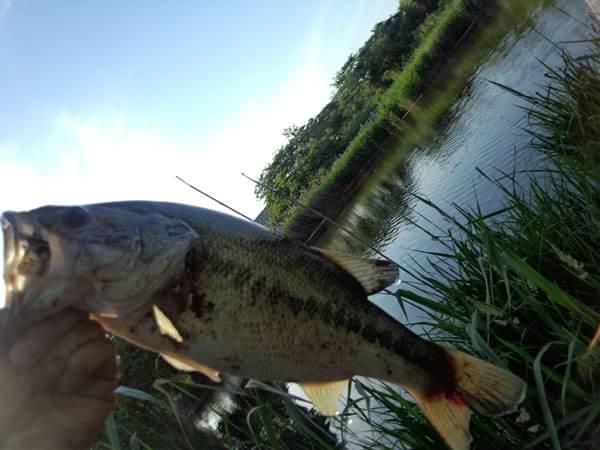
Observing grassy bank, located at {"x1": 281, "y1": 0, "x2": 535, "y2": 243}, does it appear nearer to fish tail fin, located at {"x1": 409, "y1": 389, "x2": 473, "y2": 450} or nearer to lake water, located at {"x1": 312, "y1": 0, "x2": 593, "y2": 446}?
lake water, located at {"x1": 312, "y1": 0, "x2": 593, "y2": 446}

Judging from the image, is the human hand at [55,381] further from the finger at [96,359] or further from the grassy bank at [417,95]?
the grassy bank at [417,95]

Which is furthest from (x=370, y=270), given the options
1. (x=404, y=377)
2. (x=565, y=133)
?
(x=565, y=133)

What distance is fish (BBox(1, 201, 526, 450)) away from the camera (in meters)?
2.16

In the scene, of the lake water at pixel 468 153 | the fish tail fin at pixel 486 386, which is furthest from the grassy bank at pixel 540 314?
the lake water at pixel 468 153

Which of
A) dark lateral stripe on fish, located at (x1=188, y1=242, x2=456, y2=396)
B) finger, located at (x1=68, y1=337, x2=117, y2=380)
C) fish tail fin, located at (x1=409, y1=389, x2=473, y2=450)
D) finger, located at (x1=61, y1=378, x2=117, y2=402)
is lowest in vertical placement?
finger, located at (x1=61, y1=378, x2=117, y2=402)

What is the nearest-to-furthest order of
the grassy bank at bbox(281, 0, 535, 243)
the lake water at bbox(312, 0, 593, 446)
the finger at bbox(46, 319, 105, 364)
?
the finger at bbox(46, 319, 105, 364) → the lake water at bbox(312, 0, 593, 446) → the grassy bank at bbox(281, 0, 535, 243)

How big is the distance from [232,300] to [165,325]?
0.32 m

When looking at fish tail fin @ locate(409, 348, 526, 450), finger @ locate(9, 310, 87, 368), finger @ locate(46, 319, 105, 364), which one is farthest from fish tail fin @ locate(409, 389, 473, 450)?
finger @ locate(9, 310, 87, 368)

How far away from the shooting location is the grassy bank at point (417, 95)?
32781 mm

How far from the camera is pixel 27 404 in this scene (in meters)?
2.09

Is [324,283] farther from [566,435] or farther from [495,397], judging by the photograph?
[566,435]

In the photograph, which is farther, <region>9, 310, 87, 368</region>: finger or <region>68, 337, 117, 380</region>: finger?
<region>68, 337, 117, 380</region>: finger

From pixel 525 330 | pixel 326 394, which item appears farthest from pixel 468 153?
pixel 326 394

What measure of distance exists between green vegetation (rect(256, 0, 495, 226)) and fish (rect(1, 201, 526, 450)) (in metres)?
11.3
